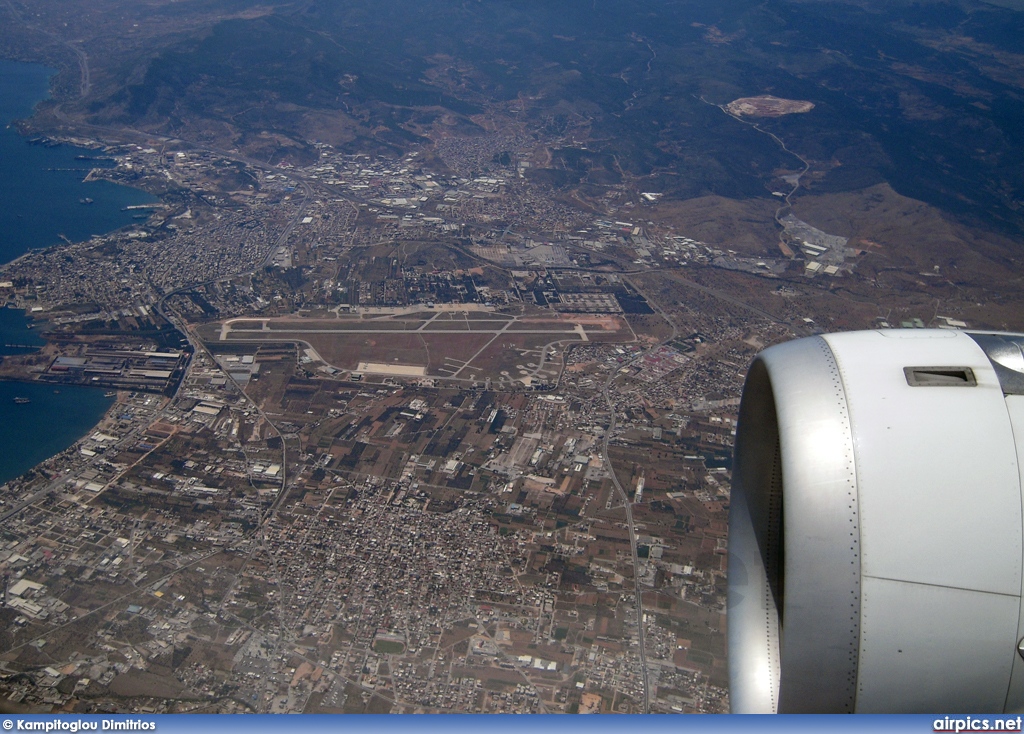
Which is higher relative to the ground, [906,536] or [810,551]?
[906,536]

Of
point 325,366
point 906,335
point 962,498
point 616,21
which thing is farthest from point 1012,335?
point 616,21

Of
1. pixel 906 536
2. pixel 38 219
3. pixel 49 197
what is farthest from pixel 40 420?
pixel 49 197

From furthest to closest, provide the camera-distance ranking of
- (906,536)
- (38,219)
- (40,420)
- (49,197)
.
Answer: (49,197) → (38,219) → (40,420) → (906,536)

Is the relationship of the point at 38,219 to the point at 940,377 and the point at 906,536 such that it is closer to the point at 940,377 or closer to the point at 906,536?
the point at 940,377

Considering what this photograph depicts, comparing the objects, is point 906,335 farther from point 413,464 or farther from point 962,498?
point 413,464

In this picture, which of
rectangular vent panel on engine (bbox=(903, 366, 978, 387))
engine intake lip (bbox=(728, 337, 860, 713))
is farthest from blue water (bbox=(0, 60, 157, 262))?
rectangular vent panel on engine (bbox=(903, 366, 978, 387))

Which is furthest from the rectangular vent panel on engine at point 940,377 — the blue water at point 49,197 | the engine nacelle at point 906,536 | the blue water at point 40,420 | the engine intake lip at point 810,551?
the blue water at point 49,197
